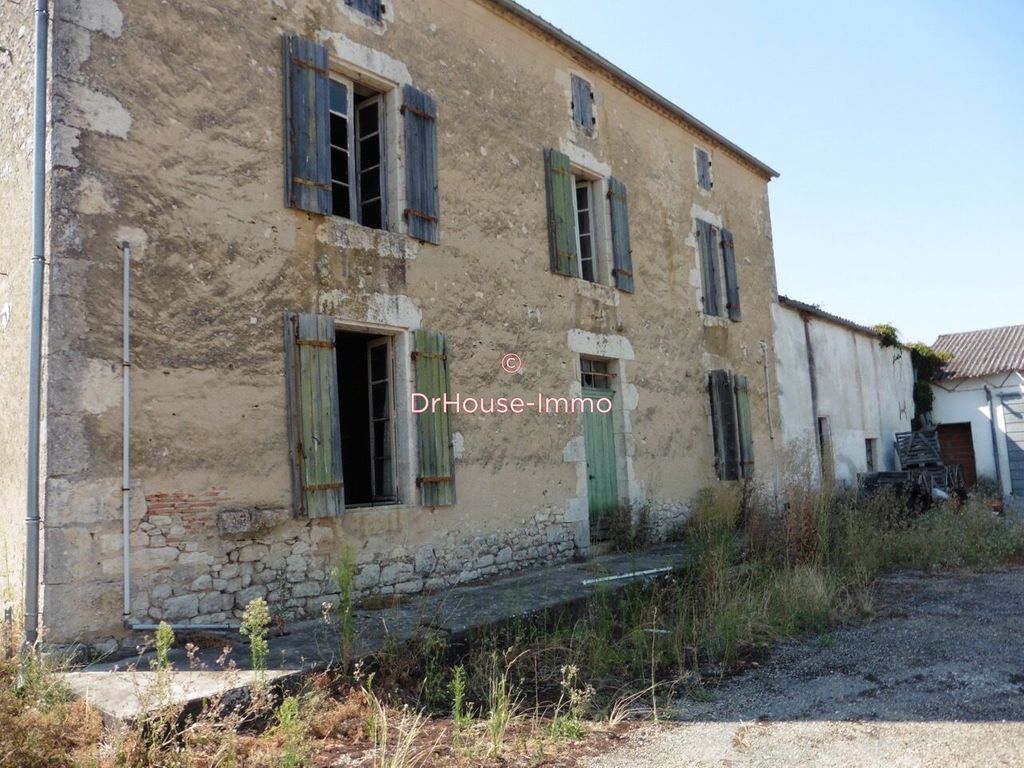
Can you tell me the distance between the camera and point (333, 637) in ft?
16.2

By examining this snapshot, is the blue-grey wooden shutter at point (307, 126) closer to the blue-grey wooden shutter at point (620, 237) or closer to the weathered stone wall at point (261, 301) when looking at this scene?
the weathered stone wall at point (261, 301)

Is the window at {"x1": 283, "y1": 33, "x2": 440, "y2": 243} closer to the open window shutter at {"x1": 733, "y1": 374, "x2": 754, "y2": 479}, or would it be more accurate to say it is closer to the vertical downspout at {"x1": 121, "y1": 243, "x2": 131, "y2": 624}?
the vertical downspout at {"x1": 121, "y1": 243, "x2": 131, "y2": 624}

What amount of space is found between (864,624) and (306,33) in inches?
237

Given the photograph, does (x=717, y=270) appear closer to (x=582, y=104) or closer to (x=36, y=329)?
(x=582, y=104)

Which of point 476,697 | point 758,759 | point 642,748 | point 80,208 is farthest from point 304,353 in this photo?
point 758,759

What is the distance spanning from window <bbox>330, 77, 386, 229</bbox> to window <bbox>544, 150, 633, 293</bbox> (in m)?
2.03

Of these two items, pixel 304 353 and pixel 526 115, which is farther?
pixel 526 115

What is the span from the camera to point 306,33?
20.0ft

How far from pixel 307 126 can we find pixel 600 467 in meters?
4.58

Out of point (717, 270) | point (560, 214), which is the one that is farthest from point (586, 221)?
point (717, 270)

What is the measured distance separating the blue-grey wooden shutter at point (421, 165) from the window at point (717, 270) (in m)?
4.89

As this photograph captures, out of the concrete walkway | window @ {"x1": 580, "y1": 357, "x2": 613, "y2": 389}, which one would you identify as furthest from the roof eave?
the concrete walkway

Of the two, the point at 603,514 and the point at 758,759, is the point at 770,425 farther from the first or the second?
the point at 758,759

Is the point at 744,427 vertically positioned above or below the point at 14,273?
below
